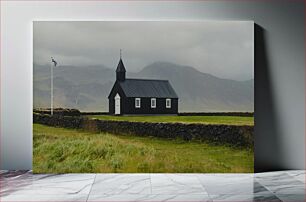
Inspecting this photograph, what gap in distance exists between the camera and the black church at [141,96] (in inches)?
234

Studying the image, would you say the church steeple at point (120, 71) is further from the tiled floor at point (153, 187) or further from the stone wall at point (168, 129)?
the tiled floor at point (153, 187)

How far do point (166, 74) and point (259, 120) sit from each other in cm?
122

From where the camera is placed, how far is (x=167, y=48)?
594 cm

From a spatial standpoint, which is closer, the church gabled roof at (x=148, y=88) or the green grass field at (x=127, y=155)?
the green grass field at (x=127, y=155)

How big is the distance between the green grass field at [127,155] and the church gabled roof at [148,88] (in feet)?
1.72

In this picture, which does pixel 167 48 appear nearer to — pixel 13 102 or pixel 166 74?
pixel 166 74

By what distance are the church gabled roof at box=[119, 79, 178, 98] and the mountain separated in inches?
2.4

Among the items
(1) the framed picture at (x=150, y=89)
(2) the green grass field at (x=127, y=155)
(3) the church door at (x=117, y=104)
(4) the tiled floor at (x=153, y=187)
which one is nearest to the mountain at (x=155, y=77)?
(1) the framed picture at (x=150, y=89)

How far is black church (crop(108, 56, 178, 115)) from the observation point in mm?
5938

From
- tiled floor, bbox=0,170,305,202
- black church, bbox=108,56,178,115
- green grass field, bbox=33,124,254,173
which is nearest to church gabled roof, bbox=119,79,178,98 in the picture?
black church, bbox=108,56,178,115

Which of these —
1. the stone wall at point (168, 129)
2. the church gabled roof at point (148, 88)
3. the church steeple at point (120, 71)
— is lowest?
the stone wall at point (168, 129)

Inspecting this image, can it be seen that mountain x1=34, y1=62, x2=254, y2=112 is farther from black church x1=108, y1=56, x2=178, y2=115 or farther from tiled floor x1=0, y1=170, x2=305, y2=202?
tiled floor x1=0, y1=170, x2=305, y2=202

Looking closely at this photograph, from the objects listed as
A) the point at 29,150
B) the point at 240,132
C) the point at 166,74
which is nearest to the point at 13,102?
the point at 29,150

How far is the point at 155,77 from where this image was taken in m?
5.93
